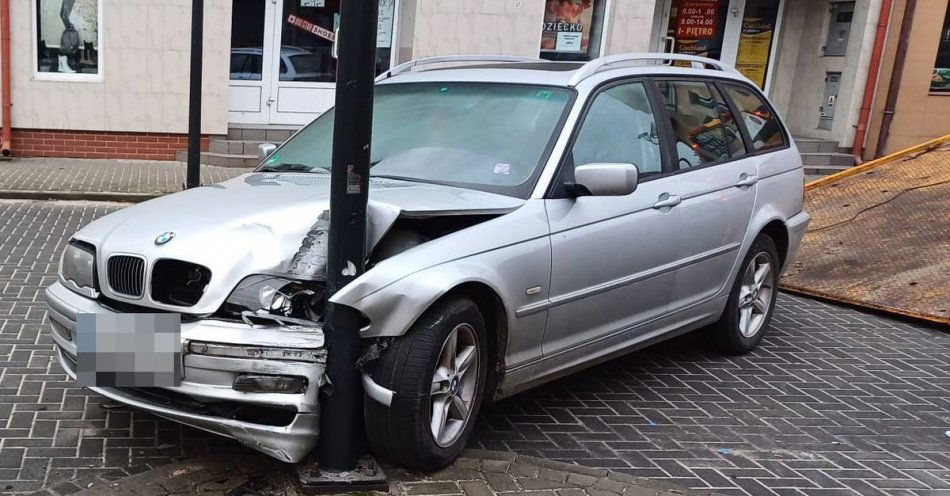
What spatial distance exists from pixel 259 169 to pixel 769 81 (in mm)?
12608

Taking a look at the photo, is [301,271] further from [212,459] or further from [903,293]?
[903,293]

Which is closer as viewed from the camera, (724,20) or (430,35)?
(430,35)

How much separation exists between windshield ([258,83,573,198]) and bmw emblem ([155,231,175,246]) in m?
1.13

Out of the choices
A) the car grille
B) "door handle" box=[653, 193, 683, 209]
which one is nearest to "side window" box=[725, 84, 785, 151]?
"door handle" box=[653, 193, 683, 209]

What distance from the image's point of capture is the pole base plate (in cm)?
357

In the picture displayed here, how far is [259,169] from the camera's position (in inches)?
192

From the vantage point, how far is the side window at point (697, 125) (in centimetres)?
518

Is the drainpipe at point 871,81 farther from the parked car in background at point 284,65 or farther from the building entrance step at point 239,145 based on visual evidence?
the building entrance step at point 239,145

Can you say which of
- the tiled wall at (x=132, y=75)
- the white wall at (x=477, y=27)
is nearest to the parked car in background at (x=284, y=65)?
the tiled wall at (x=132, y=75)

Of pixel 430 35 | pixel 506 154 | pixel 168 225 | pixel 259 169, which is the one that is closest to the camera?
pixel 168 225

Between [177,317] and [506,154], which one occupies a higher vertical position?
[506,154]

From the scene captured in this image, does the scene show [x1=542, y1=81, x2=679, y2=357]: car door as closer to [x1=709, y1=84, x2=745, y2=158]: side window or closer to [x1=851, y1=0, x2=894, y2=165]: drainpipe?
[x1=709, y1=84, x2=745, y2=158]: side window

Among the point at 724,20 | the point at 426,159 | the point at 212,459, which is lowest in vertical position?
the point at 212,459

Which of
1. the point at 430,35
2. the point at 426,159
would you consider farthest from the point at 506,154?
the point at 430,35
